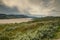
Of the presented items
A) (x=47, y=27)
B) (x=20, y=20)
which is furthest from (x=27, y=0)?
(x=47, y=27)

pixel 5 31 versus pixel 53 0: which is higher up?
pixel 53 0

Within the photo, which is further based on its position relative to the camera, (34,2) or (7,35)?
(34,2)

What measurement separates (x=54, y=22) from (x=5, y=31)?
743mm

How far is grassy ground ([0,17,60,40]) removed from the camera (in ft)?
6.77

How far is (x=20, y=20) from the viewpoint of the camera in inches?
84.4

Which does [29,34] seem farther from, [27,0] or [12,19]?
[27,0]

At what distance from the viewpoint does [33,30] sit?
212 centimetres

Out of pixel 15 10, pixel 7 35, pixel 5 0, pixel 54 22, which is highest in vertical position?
pixel 5 0

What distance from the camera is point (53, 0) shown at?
2.22 m

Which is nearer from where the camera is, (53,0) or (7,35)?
(7,35)

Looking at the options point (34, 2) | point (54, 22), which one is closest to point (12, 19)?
point (34, 2)

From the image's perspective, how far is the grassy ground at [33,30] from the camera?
6.77 ft

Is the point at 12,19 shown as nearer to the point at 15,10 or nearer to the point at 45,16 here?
the point at 15,10

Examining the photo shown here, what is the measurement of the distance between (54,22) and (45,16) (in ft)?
0.54
